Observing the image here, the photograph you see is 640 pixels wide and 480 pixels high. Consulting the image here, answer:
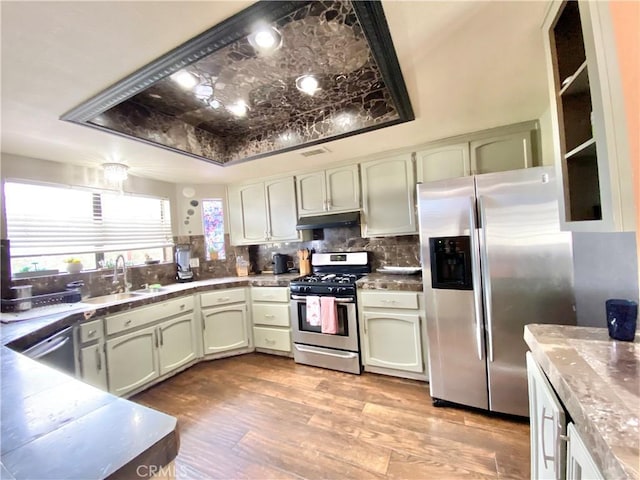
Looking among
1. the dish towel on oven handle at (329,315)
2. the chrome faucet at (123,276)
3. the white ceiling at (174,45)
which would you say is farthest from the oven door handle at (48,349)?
the dish towel on oven handle at (329,315)

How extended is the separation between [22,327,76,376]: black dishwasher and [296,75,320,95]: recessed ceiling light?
83.8 inches

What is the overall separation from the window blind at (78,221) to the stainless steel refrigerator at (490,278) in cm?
298

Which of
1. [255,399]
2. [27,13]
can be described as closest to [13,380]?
[27,13]

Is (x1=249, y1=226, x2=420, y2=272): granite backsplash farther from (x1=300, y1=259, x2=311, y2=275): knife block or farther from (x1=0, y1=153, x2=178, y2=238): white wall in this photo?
(x1=0, y1=153, x2=178, y2=238): white wall

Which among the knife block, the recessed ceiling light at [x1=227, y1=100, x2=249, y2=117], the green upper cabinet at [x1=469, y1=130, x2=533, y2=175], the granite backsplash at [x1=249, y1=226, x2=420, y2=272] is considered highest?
the recessed ceiling light at [x1=227, y1=100, x2=249, y2=117]

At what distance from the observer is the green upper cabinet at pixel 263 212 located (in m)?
3.14

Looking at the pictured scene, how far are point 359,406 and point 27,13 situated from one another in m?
2.71

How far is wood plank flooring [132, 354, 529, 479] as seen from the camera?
1.47 m

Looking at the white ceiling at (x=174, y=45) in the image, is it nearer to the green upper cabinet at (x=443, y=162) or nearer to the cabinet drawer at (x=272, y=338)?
the green upper cabinet at (x=443, y=162)

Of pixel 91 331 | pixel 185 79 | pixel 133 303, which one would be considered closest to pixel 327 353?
pixel 133 303

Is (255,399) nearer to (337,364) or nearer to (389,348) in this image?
(337,364)

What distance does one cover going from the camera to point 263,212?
10.8ft

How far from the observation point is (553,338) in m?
1.09

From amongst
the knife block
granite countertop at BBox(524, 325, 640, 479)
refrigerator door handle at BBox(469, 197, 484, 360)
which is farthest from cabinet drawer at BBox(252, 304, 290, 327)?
granite countertop at BBox(524, 325, 640, 479)
